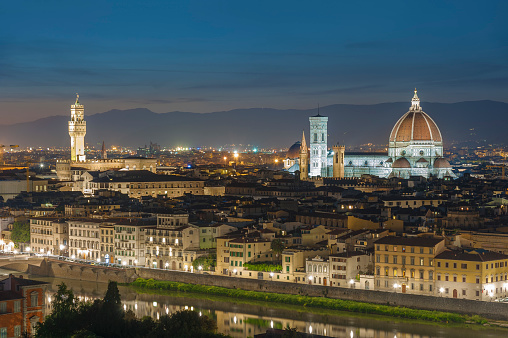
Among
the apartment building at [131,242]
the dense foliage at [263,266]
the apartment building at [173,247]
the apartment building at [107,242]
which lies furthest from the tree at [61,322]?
the apartment building at [107,242]

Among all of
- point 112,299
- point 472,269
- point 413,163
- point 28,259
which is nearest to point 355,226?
point 472,269

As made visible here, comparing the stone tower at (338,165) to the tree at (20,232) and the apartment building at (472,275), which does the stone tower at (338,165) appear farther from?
the apartment building at (472,275)

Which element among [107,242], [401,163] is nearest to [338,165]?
[401,163]

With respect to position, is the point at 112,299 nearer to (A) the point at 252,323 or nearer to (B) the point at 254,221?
(A) the point at 252,323

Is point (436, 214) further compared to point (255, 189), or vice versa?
point (255, 189)

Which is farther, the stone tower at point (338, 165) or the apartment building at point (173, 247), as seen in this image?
the stone tower at point (338, 165)

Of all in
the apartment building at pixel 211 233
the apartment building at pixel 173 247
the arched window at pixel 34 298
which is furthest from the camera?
the apartment building at pixel 211 233
